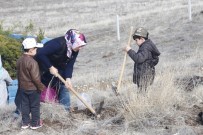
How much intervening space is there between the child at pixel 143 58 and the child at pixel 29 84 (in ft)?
4.71

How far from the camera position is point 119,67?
52.4 feet

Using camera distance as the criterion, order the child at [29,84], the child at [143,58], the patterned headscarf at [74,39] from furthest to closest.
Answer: the child at [143,58]
the patterned headscarf at [74,39]
the child at [29,84]

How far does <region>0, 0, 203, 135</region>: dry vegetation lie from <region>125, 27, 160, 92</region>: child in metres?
0.20

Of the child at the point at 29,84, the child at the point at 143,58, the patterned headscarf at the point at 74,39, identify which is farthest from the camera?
the child at the point at 143,58

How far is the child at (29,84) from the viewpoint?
672cm

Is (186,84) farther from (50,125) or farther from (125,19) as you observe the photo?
(125,19)

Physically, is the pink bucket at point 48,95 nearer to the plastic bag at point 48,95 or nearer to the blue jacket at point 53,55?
the plastic bag at point 48,95

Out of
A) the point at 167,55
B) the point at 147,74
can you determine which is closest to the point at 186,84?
the point at 147,74

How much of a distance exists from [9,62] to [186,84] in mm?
6081

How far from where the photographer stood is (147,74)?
25.2ft

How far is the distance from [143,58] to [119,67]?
27.4ft

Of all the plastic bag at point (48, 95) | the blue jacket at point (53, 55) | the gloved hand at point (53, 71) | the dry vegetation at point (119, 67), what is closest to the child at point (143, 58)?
the dry vegetation at point (119, 67)

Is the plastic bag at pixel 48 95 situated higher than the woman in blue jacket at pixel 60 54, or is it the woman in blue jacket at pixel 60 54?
the woman in blue jacket at pixel 60 54

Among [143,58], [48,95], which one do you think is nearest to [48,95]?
[48,95]
